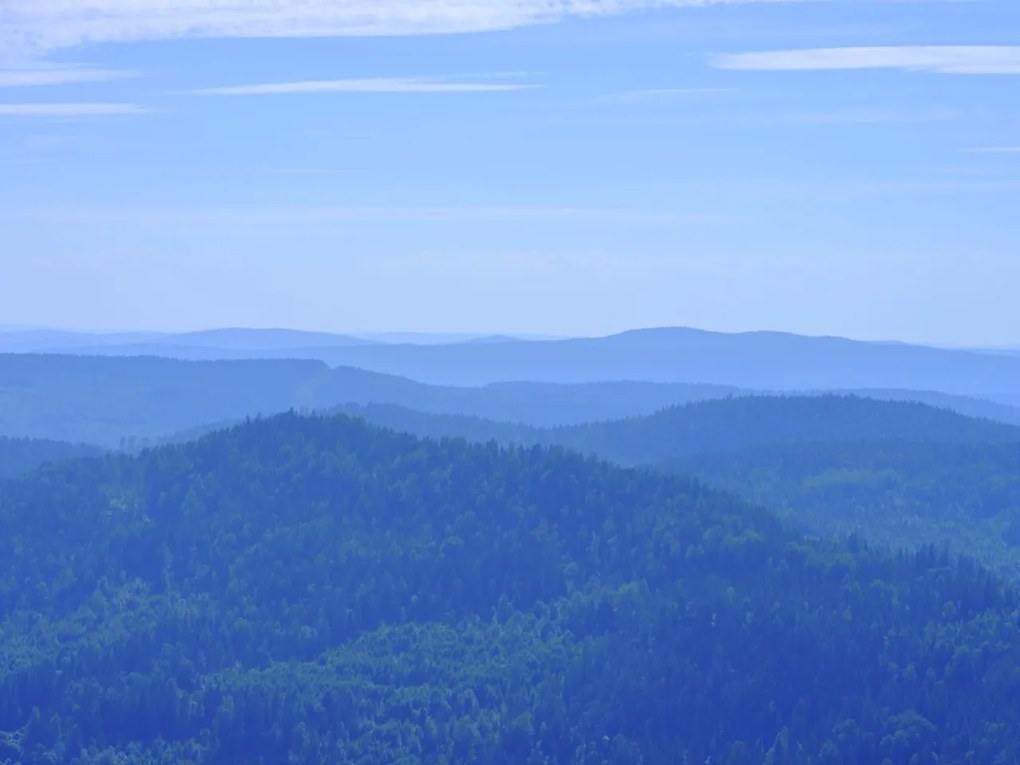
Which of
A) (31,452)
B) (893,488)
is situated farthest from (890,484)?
(31,452)

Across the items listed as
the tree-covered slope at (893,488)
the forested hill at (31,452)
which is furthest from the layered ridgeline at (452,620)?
the forested hill at (31,452)

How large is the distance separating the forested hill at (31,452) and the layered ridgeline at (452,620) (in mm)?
40200

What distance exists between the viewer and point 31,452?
18288 cm

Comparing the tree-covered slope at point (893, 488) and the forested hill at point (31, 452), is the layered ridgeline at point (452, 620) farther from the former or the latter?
the forested hill at point (31, 452)

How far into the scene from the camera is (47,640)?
106875mm

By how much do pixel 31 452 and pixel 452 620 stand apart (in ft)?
291

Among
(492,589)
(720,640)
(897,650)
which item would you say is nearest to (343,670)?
(492,589)

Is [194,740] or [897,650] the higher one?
[897,650]

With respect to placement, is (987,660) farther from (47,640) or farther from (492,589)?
(47,640)

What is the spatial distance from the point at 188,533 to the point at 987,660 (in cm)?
5562

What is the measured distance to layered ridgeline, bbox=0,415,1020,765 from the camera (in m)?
89.8

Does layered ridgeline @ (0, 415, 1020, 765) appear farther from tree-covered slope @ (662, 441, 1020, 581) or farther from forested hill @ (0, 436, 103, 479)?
forested hill @ (0, 436, 103, 479)

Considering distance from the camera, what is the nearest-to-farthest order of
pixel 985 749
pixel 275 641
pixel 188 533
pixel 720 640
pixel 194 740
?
pixel 985 749 < pixel 194 740 < pixel 720 640 < pixel 275 641 < pixel 188 533

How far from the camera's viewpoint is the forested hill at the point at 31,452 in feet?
569
